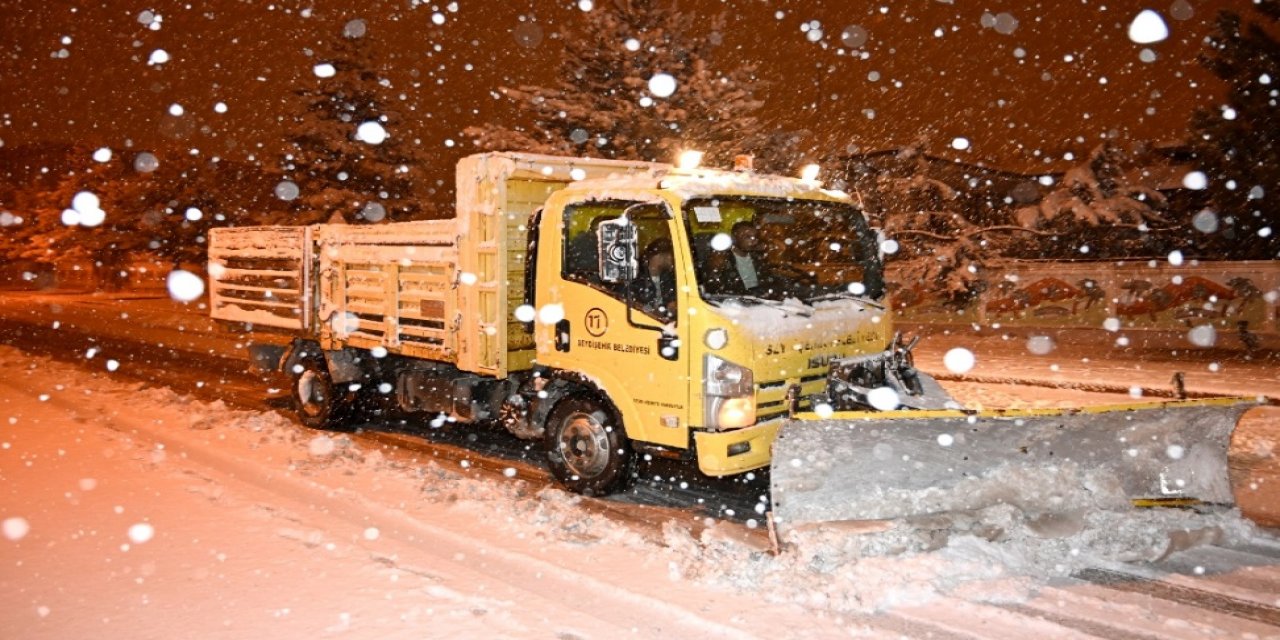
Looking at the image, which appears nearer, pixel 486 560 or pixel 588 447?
pixel 486 560

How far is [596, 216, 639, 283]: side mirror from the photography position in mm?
6258

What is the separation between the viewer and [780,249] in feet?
22.3

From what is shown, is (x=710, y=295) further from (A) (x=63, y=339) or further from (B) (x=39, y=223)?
(B) (x=39, y=223)

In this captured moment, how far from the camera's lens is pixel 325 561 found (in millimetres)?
5348

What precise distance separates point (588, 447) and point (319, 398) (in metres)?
4.41

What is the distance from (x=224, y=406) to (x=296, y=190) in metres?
14.0

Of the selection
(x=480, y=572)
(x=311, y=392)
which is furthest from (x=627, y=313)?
(x=311, y=392)

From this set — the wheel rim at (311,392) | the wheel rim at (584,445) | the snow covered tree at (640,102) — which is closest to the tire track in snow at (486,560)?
the wheel rim at (584,445)

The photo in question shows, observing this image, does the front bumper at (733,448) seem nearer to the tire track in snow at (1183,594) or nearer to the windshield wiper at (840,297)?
the windshield wiper at (840,297)

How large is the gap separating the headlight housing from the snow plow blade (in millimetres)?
710

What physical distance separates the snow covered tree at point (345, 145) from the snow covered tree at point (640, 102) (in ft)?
25.3

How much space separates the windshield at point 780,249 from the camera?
6.33 metres

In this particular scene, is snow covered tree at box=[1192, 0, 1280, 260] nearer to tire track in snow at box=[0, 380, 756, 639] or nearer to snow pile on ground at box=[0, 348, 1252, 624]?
snow pile on ground at box=[0, 348, 1252, 624]

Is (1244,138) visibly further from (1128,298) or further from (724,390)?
(724,390)
